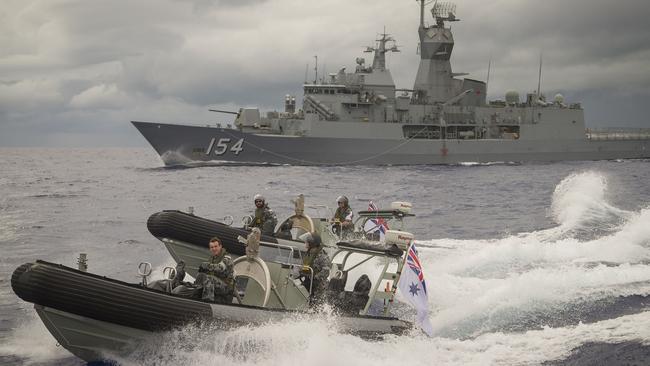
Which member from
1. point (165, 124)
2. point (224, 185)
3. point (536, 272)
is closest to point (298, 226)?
point (536, 272)

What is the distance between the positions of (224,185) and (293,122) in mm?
19973

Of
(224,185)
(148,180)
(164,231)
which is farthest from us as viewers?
(148,180)

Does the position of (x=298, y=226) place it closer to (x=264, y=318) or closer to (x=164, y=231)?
(x=164, y=231)

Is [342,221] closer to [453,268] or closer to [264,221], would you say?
[264,221]

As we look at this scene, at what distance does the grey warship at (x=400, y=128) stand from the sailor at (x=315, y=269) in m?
47.9

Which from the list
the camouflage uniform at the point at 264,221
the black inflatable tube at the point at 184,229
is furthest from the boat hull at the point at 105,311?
the camouflage uniform at the point at 264,221

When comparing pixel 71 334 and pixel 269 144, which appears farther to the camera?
pixel 269 144

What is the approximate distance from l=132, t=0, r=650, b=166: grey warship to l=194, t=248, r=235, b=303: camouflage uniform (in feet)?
160

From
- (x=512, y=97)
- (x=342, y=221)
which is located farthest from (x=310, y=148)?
(x=342, y=221)

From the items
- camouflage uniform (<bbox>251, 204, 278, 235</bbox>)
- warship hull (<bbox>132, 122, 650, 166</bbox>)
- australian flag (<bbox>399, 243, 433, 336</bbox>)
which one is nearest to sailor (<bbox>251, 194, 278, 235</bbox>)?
camouflage uniform (<bbox>251, 204, 278, 235</bbox>)

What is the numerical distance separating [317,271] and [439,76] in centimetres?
5946

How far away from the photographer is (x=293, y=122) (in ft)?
201

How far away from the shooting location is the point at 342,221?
16719 mm

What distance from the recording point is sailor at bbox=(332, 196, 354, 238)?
1662 centimetres
